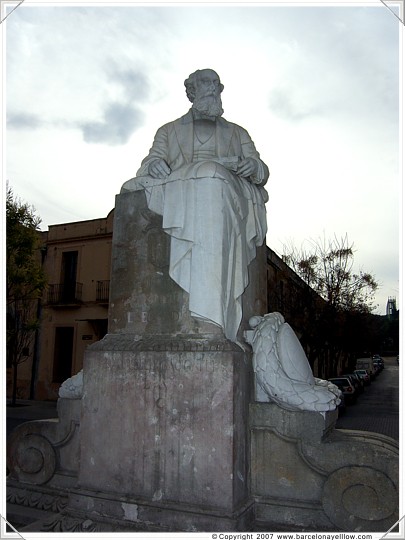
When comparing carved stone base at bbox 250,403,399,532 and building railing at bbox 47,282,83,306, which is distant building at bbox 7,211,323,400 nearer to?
building railing at bbox 47,282,83,306

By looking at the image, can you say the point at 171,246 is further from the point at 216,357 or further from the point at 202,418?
the point at 202,418

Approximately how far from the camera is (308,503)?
3850 mm

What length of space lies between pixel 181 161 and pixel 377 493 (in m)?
3.27

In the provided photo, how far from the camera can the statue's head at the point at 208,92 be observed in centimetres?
482

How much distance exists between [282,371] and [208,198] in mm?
1588

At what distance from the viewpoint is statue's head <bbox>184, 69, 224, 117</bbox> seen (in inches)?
190

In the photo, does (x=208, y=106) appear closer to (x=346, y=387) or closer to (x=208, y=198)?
(x=208, y=198)

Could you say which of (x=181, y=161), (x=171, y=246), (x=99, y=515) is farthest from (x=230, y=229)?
(x=99, y=515)

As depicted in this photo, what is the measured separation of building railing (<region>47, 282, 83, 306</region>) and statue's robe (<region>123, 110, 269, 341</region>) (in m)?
20.9

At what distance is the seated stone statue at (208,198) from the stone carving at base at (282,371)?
29 centimetres

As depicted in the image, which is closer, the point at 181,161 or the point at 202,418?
the point at 202,418

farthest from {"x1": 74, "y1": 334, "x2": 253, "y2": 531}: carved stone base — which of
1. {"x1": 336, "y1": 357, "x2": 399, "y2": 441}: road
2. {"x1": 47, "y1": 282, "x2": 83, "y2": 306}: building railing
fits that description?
{"x1": 47, "y1": 282, "x2": 83, "y2": 306}: building railing

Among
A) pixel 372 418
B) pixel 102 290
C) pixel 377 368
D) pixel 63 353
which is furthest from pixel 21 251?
pixel 377 368

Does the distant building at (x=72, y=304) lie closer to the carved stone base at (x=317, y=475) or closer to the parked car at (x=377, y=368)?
the carved stone base at (x=317, y=475)
